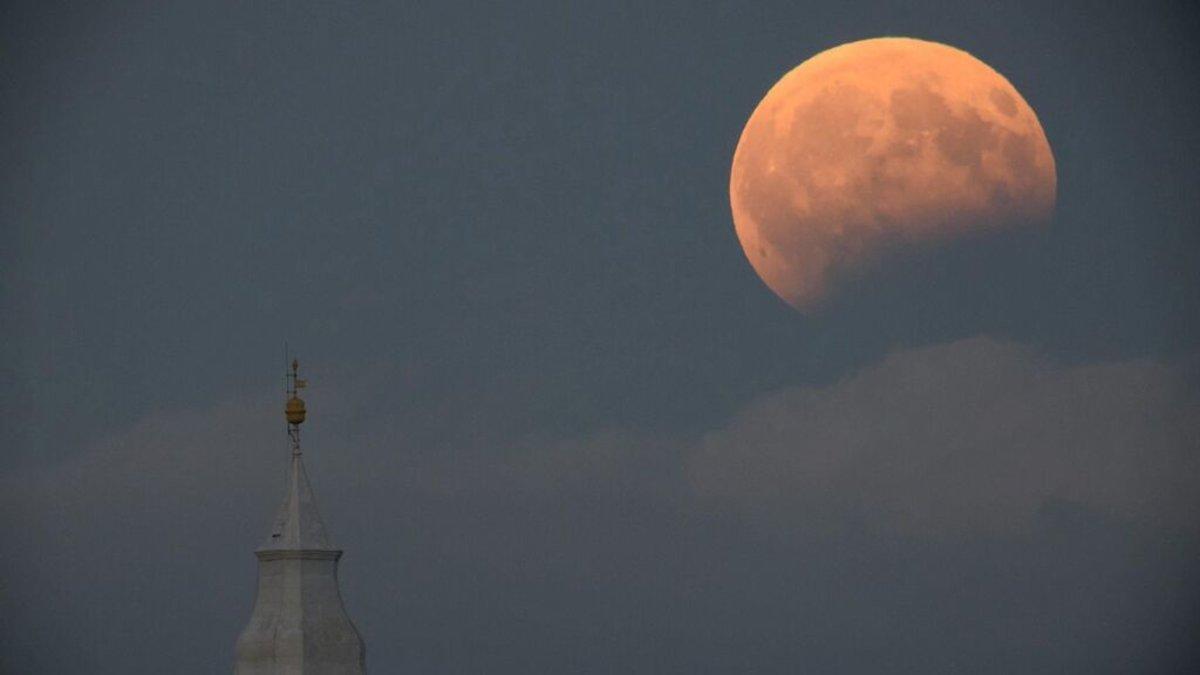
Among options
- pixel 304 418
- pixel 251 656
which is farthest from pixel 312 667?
pixel 304 418

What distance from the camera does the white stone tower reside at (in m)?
174

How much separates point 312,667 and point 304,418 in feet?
47.7

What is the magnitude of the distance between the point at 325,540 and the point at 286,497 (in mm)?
2823

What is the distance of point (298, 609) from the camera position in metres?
175

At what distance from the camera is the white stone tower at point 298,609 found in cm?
17425

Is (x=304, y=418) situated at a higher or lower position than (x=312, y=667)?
higher

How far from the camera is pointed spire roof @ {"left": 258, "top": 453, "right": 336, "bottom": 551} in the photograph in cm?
17662

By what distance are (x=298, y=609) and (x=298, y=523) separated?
4.04 meters

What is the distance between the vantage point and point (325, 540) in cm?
17750

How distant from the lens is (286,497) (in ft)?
587

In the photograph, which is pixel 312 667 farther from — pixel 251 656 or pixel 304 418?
pixel 304 418

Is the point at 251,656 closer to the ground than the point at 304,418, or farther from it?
closer to the ground

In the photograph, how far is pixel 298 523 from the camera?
582 ft

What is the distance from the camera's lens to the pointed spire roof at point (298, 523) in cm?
17662
